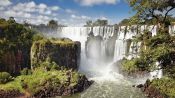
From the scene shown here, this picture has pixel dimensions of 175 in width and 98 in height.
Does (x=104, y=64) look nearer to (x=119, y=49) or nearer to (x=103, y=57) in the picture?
(x=103, y=57)

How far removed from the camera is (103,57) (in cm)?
7475

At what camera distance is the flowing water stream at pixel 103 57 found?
50500 millimetres

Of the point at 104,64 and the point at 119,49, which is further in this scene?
the point at 104,64

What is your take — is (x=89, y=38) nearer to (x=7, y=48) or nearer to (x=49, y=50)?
(x=49, y=50)

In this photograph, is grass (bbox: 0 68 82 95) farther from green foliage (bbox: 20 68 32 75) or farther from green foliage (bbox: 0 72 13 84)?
green foliage (bbox: 20 68 32 75)

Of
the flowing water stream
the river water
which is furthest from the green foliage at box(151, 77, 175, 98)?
the flowing water stream

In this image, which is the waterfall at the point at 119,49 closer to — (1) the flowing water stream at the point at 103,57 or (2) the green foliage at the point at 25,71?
(1) the flowing water stream at the point at 103,57

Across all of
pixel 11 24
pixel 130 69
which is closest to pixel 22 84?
pixel 11 24

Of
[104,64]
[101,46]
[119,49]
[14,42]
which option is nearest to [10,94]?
[14,42]

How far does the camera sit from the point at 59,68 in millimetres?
56938

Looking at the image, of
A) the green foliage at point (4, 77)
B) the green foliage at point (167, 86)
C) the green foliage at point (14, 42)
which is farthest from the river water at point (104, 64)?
the green foliage at point (167, 86)

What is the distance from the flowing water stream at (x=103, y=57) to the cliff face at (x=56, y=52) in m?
4.95

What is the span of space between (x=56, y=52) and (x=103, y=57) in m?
18.5

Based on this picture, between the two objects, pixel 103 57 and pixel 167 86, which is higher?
pixel 167 86
